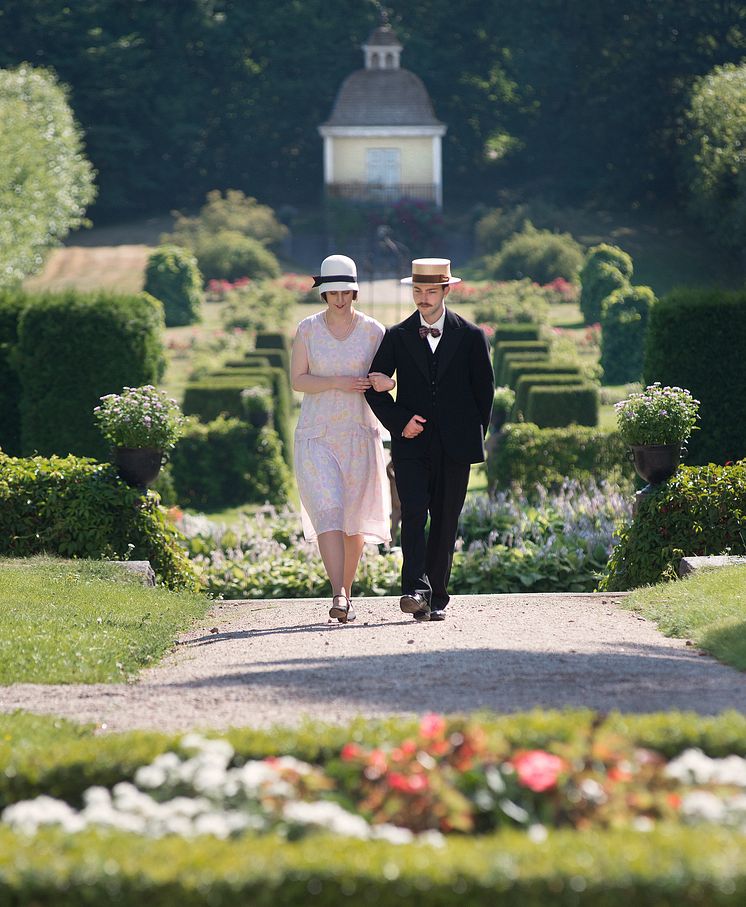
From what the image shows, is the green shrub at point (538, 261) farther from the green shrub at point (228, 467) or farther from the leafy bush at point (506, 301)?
the green shrub at point (228, 467)

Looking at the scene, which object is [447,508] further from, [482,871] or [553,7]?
[553,7]

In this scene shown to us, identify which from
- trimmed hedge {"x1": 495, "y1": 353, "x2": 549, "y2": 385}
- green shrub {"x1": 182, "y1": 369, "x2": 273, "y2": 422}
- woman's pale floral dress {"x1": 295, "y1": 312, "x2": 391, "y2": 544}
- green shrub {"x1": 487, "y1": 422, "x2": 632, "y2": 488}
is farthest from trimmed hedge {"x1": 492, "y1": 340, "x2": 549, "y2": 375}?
woman's pale floral dress {"x1": 295, "y1": 312, "x2": 391, "y2": 544}

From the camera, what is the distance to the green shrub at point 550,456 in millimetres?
15570

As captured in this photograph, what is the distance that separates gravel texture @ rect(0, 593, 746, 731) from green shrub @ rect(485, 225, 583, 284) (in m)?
31.8

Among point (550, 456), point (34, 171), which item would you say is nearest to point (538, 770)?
point (550, 456)

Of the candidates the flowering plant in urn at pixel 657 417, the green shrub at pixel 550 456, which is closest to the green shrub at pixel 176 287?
the green shrub at pixel 550 456

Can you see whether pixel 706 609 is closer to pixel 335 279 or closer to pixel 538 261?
pixel 335 279

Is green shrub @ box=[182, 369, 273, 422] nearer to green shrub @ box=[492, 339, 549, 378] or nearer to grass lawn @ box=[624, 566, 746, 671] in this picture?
green shrub @ box=[492, 339, 549, 378]

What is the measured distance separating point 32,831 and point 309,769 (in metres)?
0.78

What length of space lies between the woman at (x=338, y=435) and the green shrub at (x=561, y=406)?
11646 mm

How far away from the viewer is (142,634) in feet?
23.1

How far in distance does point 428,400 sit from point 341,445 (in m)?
0.55

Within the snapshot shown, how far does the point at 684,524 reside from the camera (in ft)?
29.7

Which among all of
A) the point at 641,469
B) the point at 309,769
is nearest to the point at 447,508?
the point at 641,469
